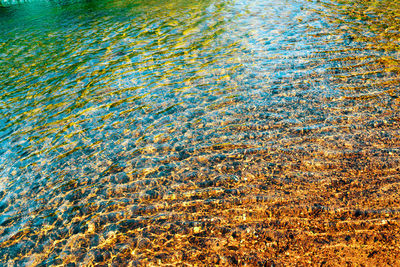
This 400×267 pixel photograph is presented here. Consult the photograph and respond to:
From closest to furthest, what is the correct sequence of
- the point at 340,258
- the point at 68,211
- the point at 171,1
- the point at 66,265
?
the point at 340,258
the point at 66,265
the point at 68,211
the point at 171,1

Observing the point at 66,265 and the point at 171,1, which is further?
the point at 171,1

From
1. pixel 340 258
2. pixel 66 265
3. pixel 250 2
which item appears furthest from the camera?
pixel 250 2

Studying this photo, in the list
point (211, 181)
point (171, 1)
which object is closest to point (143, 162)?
point (211, 181)

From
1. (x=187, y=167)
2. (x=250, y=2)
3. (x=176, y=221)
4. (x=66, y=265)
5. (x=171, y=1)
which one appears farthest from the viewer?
(x=171, y=1)

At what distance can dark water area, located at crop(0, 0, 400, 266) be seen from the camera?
5.23 m

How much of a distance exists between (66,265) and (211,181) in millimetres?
3295

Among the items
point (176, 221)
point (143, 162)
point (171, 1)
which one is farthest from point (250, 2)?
point (176, 221)

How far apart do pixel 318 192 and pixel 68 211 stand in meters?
5.44

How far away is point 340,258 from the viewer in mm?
4395

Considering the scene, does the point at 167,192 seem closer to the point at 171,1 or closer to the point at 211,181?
the point at 211,181

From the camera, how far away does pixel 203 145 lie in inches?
295

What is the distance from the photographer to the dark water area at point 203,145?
5227mm

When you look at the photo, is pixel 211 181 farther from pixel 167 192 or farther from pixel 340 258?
pixel 340 258

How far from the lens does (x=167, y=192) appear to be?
246 inches
